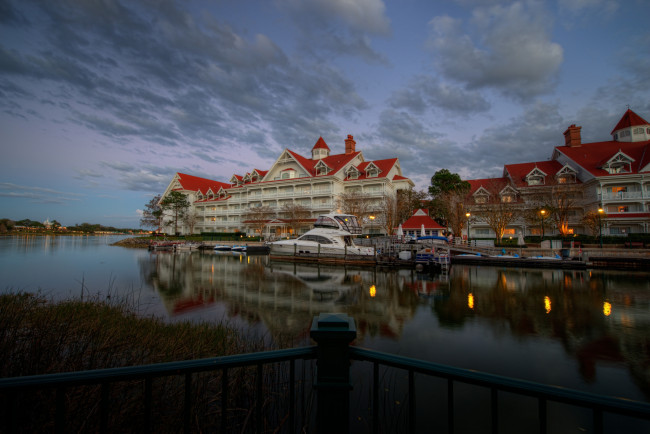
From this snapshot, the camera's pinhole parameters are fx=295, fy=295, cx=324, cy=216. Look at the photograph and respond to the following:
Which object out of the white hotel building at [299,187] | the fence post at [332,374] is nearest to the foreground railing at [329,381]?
the fence post at [332,374]

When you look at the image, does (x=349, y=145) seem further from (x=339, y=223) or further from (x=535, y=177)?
(x=535, y=177)

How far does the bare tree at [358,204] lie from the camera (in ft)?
141

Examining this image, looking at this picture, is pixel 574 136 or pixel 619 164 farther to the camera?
pixel 574 136

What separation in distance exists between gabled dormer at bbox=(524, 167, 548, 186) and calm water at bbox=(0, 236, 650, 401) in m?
22.5

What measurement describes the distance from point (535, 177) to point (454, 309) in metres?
38.8

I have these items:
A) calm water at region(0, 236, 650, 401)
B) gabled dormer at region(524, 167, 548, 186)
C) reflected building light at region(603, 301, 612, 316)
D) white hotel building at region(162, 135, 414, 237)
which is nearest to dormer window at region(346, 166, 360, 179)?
white hotel building at region(162, 135, 414, 237)

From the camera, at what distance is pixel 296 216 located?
1869 inches

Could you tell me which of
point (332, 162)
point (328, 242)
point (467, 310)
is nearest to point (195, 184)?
point (332, 162)

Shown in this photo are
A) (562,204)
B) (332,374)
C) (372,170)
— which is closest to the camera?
(332,374)

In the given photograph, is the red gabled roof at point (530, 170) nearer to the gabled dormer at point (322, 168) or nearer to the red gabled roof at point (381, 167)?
the red gabled roof at point (381, 167)

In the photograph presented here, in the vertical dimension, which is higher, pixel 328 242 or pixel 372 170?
pixel 372 170

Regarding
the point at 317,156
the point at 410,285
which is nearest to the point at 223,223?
the point at 317,156

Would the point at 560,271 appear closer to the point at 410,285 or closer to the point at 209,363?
the point at 410,285

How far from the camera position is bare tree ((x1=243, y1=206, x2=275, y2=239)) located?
50344 mm
